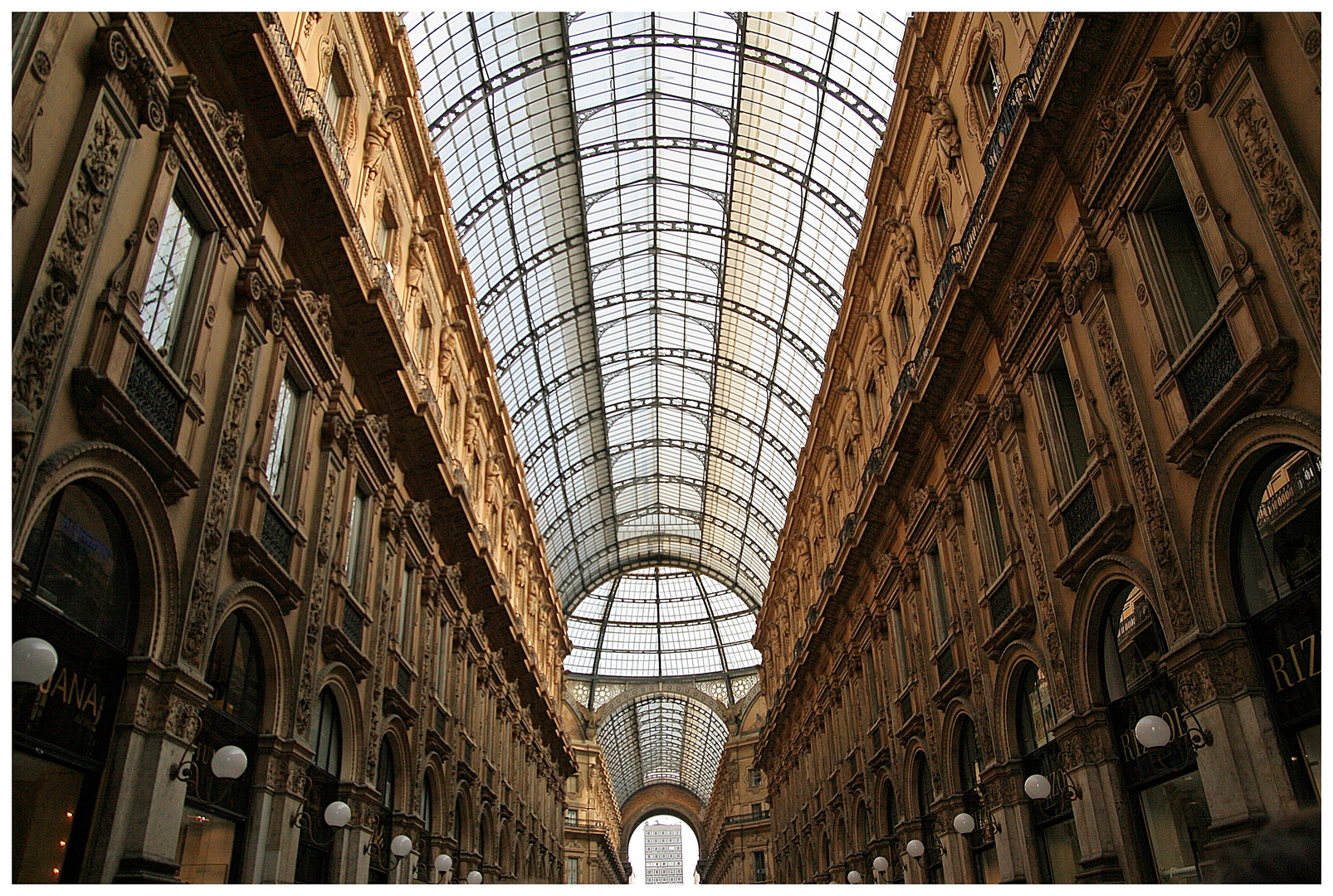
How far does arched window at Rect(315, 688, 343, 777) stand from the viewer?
15.0 meters

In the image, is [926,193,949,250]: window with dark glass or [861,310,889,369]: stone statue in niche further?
[861,310,889,369]: stone statue in niche

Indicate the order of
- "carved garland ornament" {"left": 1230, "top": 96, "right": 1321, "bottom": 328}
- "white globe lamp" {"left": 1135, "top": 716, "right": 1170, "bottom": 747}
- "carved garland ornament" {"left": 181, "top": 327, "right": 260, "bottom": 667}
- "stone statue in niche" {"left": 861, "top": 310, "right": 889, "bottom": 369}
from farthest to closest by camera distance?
"stone statue in niche" {"left": 861, "top": 310, "right": 889, "bottom": 369} → "carved garland ornament" {"left": 181, "top": 327, "right": 260, "bottom": 667} → "white globe lamp" {"left": 1135, "top": 716, "right": 1170, "bottom": 747} → "carved garland ornament" {"left": 1230, "top": 96, "right": 1321, "bottom": 328}

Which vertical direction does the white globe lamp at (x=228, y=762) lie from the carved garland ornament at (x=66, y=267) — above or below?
below

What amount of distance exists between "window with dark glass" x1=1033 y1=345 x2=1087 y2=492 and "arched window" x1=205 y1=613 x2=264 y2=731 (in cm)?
1204

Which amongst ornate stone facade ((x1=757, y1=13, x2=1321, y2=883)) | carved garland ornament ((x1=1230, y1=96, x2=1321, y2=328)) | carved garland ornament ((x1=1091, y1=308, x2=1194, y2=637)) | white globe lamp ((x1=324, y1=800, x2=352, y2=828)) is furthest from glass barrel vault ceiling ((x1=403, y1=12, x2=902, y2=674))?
white globe lamp ((x1=324, y1=800, x2=352, y2=828))

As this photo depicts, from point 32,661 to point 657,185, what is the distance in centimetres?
3105

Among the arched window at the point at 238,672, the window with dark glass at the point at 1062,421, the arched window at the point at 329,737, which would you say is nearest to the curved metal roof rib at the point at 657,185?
the window with dark glass at the point at 1062,421

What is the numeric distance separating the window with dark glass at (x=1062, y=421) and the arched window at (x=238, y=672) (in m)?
12.0

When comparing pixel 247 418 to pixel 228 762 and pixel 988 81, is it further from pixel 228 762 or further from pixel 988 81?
pixel 988 81

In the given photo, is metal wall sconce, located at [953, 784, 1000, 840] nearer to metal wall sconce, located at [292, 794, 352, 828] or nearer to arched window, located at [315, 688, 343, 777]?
metal wall sconce, located at [292, 794, 352, 828]

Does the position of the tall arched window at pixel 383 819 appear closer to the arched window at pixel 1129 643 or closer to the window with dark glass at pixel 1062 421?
the arched window at pixel 1129 643

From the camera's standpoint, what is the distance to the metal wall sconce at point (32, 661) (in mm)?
6145

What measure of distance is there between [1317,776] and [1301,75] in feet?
21.7

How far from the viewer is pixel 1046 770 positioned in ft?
48.4
